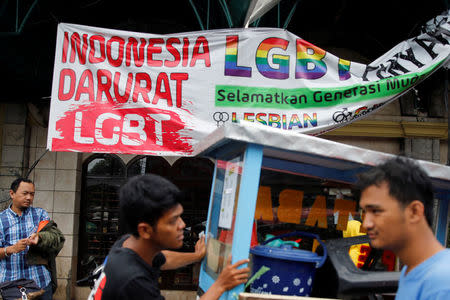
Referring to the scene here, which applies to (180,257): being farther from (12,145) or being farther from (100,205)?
(12,145)

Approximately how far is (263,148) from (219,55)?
2.64 m

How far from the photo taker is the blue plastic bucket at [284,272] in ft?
7.77

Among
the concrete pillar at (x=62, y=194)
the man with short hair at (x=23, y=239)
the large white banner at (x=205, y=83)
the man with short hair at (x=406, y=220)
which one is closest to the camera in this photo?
the man with short hair at (x=406, y=220)

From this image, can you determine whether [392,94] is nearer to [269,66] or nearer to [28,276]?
[269,66]

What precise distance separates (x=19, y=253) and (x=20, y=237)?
6.0 inches

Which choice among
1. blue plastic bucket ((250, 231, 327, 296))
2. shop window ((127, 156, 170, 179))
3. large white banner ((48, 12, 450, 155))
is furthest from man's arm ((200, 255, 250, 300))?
shop window ((127, 156, 170, 179))

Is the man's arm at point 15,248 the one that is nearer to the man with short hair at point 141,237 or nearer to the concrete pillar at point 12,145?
the man with short hair at point 141,237

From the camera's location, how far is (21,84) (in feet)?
21.4

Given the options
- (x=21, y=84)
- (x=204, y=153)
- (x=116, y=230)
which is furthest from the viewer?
(x=116, y=230)

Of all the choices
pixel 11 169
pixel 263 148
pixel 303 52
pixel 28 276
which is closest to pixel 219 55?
pixel 303 52

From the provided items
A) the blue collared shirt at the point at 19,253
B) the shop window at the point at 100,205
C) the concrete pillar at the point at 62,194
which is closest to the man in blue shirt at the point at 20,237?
the blue collared shirt at the point at 19,253

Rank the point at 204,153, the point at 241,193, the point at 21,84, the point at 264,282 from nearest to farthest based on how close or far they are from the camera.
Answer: the point at 241,193 < the point at 264,282 < the point at 204,153 < the point at 21,84

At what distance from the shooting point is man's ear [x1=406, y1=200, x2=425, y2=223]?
1.55m

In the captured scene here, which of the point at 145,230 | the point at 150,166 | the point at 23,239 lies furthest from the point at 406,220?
the point at 150,166
